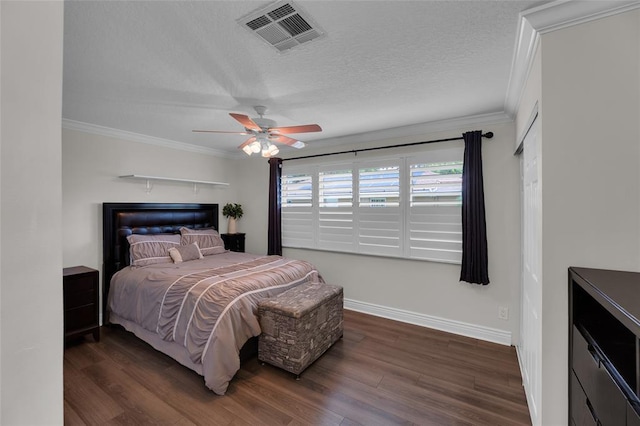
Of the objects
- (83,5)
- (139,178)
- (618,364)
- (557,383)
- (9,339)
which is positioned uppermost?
(83,5)

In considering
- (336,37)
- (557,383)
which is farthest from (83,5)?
(557,383)

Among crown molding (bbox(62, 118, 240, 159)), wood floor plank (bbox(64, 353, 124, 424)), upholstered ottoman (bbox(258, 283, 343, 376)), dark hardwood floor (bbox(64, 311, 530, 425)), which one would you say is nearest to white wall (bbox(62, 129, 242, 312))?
crown molding (bbox(62, 118, 240, 159))

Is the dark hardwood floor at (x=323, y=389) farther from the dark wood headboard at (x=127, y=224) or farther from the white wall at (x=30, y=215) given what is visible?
the white wall at (x=30, y=215)

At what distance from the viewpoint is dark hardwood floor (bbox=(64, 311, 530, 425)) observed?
1960 millimetres

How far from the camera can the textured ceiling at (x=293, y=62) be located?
4.87ft

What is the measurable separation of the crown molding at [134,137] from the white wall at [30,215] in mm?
3589

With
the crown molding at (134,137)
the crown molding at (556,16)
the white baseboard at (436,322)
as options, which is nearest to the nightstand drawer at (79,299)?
the crown molding at (134,137)

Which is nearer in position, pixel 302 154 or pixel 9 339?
pixel 9 339

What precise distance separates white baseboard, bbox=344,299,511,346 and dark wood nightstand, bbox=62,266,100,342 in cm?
301

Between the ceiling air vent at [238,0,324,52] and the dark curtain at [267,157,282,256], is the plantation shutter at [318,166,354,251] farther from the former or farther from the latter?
the ceiling air vent at [238,0,324,52]

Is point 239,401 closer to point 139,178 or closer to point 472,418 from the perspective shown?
point 472,418

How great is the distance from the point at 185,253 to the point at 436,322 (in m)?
3.31

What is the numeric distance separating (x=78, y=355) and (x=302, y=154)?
11.7ft

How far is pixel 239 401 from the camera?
212 cm
